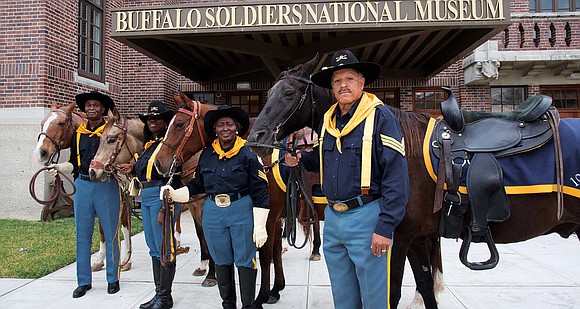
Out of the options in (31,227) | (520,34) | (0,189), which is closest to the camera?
(31,227)

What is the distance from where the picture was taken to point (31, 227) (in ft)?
26.1

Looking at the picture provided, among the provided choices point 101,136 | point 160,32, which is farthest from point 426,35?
point 101,136

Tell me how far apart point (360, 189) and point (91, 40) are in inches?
429

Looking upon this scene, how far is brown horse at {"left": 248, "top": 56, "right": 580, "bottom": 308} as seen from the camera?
268cm

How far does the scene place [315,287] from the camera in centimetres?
461

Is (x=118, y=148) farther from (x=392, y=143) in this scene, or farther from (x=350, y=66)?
(x=392, y=143)

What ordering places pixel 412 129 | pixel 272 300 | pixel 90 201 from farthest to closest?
pixel 90 201
pixel 272 300
pixel 412 129

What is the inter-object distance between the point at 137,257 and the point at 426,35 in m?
6.97

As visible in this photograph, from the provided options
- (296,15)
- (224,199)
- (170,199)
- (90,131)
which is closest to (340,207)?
(224,199)

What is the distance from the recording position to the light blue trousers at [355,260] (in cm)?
225

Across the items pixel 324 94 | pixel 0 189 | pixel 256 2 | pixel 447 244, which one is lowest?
pixel 447 244

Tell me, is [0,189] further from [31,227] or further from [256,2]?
[256,2]

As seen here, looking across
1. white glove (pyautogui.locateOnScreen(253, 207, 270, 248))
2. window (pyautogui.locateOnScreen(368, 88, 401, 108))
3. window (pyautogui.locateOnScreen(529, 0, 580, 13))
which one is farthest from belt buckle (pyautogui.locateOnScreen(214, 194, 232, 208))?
window (pyautogui.locateOnScreen(529, 0, 580, 13))

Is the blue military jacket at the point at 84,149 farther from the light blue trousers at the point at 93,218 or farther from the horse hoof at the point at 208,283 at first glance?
the horse hoof at the point at 208,283
